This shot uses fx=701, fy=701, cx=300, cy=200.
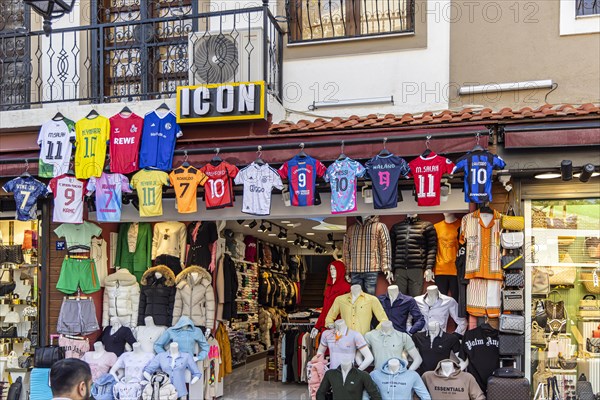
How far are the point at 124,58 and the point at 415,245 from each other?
230 inches

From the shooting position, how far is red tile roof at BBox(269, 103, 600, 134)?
28.4ft

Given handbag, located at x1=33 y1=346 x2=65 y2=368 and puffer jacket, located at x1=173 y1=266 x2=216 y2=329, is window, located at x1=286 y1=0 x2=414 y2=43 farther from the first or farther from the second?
handbag, located at x1=33 y1=346 x2=65 y2=368

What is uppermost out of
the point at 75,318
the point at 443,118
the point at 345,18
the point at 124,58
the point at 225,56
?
the point at 345,18

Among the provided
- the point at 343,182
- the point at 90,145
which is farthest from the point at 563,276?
the point at 90,145

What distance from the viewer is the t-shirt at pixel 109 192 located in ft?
33.3

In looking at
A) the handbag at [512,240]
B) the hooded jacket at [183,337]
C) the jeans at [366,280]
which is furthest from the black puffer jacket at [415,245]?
the hooded jacket at [183,337]

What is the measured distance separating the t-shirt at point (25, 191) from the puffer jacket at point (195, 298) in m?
2.40

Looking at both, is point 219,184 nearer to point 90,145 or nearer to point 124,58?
point 90,145

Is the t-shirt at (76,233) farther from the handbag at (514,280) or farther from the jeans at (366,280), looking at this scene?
the handbag at (514,280)

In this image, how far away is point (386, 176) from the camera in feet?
30.0

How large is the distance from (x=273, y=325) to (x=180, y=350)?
20.4ft

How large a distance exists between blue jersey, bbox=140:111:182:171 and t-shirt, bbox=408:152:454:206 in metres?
3.46

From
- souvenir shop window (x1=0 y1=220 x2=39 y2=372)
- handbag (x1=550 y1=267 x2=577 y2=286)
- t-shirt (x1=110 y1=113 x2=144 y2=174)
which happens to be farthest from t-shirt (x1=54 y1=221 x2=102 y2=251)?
handbag (x1=550 y1=267 x2=577 y2=286)

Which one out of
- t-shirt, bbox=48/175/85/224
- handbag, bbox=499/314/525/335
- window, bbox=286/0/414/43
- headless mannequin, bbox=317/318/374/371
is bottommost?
headless mannequin, bbox=317/318/374/371
